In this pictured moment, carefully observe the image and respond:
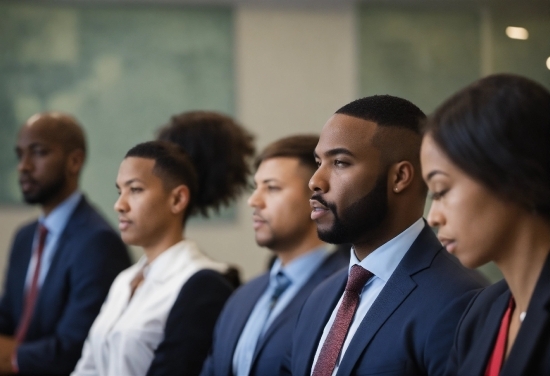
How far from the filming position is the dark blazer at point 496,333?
149 centimetres

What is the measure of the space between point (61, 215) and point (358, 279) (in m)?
2.12

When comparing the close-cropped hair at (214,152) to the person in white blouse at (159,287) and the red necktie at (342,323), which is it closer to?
the person in white blouse at (159,287)

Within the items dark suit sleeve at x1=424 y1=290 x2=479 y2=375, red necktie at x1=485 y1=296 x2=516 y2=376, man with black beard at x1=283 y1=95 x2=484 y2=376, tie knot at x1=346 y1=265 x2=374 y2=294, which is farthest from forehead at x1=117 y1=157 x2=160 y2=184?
red necktie at x1=485 y1=296 x2=516 y2=376

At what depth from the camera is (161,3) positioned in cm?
630

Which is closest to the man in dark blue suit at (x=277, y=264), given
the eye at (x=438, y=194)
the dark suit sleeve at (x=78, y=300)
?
the dark suit sleeve at (x=78, y=300)

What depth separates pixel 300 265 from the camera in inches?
112

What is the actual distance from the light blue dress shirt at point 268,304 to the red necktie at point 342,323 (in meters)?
0.63

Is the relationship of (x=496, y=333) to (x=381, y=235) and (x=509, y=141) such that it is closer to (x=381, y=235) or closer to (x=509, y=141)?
(x=509, y=141)

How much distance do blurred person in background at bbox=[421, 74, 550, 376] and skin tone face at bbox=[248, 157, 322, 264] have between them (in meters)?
1.24

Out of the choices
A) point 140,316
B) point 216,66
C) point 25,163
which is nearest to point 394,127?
point 140,316

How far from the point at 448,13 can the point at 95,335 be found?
13.9 ft

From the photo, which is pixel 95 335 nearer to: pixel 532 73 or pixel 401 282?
pixel 401 282

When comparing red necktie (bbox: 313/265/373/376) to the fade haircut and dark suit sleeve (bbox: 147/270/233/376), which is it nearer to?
the fade haircut

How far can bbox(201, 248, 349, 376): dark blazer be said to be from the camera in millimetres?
2615
